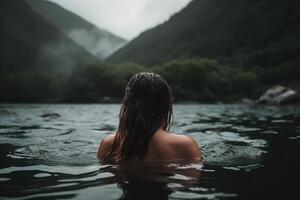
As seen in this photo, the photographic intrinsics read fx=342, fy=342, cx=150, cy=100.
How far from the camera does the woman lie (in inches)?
170

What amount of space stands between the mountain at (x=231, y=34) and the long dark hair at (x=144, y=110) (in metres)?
135

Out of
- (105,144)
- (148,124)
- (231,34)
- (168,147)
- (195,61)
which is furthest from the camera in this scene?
(231,34)

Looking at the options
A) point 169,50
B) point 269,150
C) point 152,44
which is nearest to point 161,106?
point 269,150

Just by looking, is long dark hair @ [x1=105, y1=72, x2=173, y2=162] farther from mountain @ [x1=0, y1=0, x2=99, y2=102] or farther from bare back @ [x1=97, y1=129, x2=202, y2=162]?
mountain @ [x1=0, y1=0, x2=99, y2=102]

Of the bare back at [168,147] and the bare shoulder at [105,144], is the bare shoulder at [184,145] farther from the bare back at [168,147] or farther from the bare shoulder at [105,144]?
the bare shoulder at [105,144]

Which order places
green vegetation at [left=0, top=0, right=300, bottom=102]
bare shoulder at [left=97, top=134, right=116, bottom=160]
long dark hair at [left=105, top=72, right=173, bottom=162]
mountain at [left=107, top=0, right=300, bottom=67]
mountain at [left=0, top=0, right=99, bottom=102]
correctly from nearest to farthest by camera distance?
long dark hair at [left=105, top=72, right=173, bottom=162]
bare shoulder at [left=97, top=134, right=116, bottom=160]
mountain at [left=0, top=0, right=99, bottom=102]
green vegetation at [left=0, top=0, right=300, bottom=102]
mountain at [left=107, top=0, right=300, bottom=67]

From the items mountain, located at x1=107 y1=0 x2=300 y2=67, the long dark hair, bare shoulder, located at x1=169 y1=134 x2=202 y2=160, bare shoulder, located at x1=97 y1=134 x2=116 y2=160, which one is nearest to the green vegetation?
mountain, located at x1=107 y1=0 x2=300 y2=67

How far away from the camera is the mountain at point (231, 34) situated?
146 meters

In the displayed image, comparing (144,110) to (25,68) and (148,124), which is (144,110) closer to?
(148,124)

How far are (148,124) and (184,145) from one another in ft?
1.95

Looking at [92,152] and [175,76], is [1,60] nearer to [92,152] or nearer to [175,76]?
[175,76]

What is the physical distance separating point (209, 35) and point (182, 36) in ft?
50.8

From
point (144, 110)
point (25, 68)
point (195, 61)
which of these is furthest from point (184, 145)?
point (25, 68)

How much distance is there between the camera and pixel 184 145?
4.54 meters
